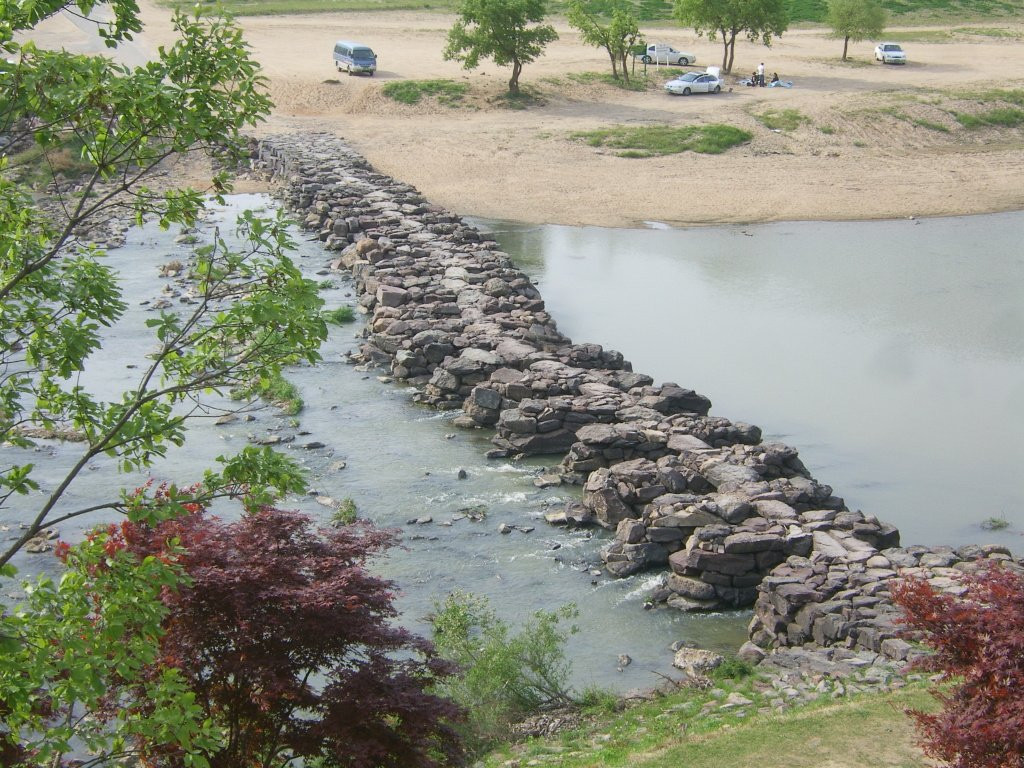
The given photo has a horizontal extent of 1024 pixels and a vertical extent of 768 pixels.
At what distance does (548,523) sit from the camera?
19.1 metres

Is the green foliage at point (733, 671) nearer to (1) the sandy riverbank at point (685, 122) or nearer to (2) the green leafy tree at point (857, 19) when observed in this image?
(1) the sandy riverbank at point (685, 122)

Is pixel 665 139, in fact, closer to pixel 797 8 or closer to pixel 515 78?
pixel 515 78

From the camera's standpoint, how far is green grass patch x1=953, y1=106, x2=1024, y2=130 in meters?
54.8

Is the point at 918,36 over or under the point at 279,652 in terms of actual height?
over

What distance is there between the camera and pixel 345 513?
1892 cm

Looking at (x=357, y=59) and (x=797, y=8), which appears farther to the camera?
(x=797, y=8)

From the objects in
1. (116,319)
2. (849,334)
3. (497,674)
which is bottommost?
(497,674)

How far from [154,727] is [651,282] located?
2870cm

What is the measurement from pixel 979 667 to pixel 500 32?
54993 mm

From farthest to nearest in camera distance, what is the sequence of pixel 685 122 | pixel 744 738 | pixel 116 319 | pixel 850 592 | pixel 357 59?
pixel 357 59, pixel 685 122, pixel 850 592, pixel 744 738, pixel 116 319

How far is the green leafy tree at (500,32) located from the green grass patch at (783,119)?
1265 cm

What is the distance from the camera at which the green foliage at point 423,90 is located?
60.3 metres

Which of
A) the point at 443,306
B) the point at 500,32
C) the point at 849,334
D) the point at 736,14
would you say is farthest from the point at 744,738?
the point at 736,14

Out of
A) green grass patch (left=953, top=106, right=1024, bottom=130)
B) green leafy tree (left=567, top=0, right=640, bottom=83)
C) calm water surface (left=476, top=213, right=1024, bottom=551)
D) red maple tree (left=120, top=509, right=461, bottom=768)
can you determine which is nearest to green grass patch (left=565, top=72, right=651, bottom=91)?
green leafy tree (left=567, top=0, right=640, bottom=83)
